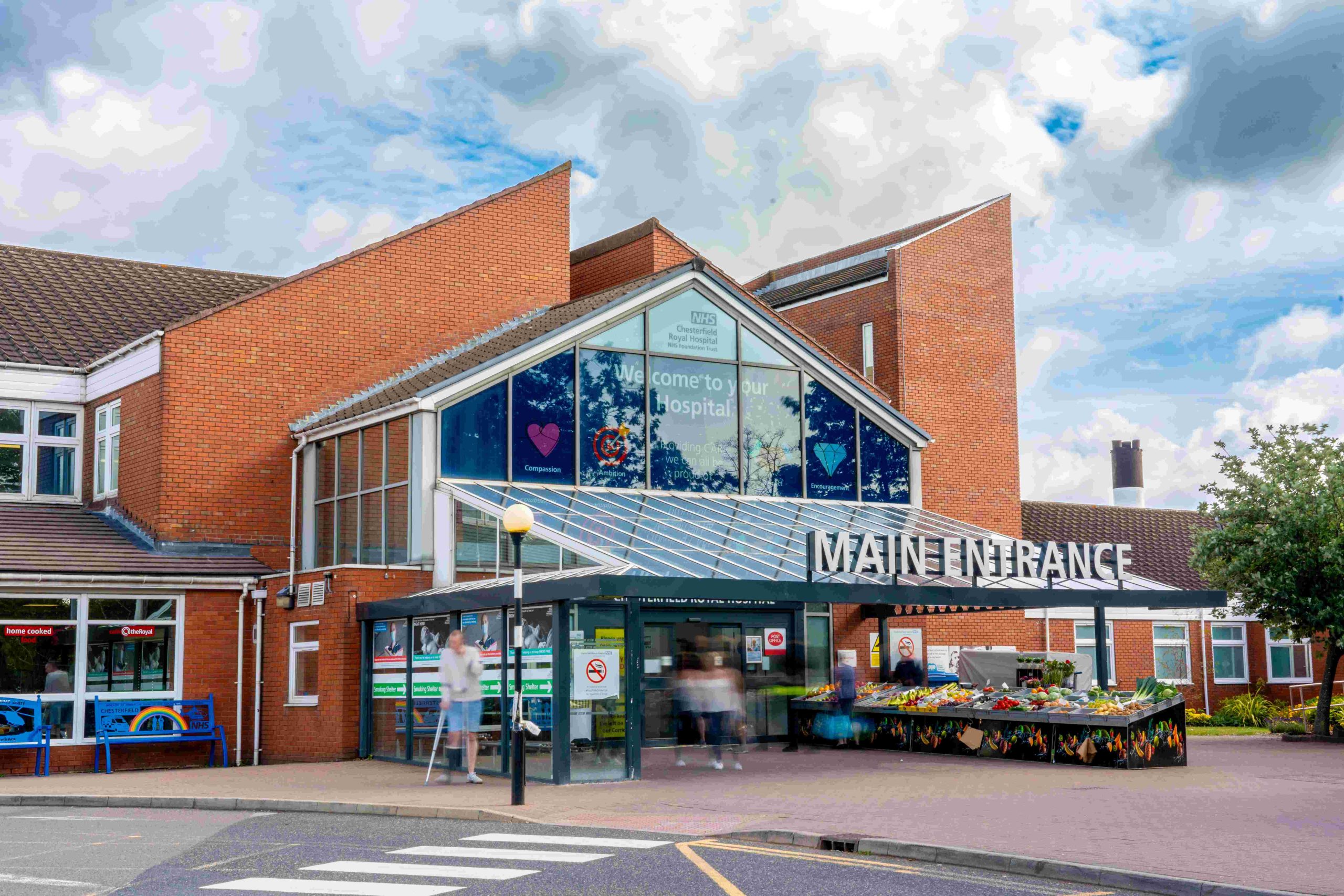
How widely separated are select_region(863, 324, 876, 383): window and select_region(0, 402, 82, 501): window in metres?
14.8

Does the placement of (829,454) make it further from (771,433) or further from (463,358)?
(463,358)

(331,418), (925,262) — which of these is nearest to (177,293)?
(331,418)

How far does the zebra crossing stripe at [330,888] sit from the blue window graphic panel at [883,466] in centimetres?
1640

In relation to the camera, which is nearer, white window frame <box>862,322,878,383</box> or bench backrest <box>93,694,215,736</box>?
bench backrest <box>93,694,215,736</box>

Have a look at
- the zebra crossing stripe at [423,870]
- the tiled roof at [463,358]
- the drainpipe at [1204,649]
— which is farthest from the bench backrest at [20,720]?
the drainpipe at [1204,649]

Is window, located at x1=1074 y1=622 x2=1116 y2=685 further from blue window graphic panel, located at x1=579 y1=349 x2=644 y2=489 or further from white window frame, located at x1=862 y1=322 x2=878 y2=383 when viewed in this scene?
blue window graphic panel, located at x1=579 y1=349 x2=644 y2=489

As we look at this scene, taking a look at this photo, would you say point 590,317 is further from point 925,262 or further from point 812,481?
point 925,262

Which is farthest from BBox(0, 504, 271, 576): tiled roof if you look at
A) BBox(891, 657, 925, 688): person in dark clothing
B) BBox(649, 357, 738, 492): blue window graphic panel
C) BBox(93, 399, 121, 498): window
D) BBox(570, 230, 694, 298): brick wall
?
BBox(891, 657, 925, 688): person in dark clothing

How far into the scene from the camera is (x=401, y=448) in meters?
21.1

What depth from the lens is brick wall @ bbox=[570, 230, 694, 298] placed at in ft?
90.1

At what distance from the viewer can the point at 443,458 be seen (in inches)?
820

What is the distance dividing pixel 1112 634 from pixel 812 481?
37.7 ft

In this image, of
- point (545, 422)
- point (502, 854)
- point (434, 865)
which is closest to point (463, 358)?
point (545, 422)

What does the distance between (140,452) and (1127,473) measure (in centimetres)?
3379
